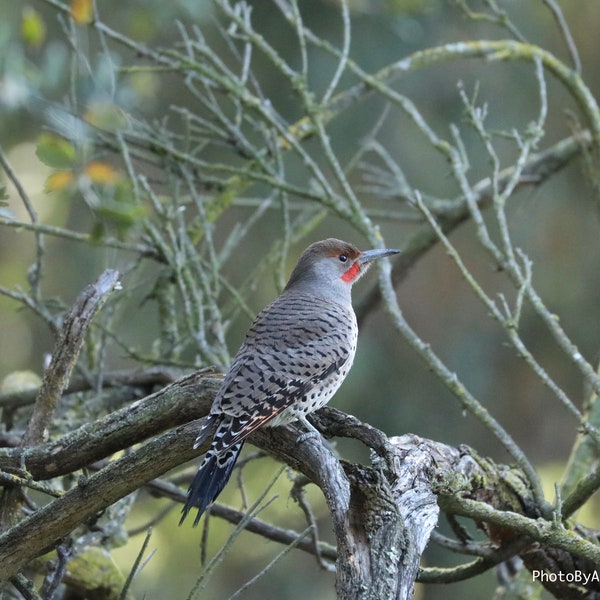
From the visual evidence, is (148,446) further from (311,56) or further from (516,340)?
(311,56)

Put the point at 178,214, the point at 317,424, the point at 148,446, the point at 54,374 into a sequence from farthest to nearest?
the point at 178,214 → the point at 317,424 → the point at 54,374 → the point at 148,446

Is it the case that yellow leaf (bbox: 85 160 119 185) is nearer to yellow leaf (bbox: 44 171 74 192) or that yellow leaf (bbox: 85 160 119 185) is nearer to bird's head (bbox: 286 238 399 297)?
yellow leaf (bbox: 44 171 74 192)

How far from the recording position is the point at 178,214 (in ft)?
15.0

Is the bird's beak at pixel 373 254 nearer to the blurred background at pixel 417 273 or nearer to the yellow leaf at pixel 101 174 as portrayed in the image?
the yellow leaf at pixel 101 174

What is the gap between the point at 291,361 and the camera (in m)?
3.92

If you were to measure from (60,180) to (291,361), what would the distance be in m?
2.26

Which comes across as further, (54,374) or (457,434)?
(457,434)

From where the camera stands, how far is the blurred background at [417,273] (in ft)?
27.8

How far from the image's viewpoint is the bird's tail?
121 inches

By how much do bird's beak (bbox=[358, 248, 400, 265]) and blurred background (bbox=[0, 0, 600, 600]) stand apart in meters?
3.16

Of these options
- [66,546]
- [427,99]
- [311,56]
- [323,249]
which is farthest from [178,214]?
[427,99]

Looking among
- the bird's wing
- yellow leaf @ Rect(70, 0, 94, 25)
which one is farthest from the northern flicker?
yellow leaf @ Rect(70, 0, 94, 25)

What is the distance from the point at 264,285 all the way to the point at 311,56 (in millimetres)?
2011

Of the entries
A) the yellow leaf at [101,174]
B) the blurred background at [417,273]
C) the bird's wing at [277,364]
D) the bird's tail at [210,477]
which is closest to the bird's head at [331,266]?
the bird's wing at [277,364]
